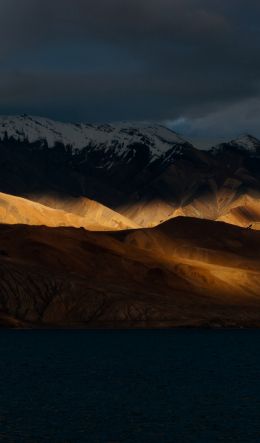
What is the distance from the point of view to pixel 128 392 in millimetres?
90562

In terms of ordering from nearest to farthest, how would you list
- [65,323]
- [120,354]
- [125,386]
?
[125,386], [120,354], [65,323]

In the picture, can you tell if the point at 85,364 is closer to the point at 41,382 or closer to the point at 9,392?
the point at 41,382

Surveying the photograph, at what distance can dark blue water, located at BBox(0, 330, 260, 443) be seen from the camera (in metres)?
69.9

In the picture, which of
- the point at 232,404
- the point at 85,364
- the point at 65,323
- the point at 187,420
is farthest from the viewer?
the point at 65,323

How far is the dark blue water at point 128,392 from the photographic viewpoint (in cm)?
6988

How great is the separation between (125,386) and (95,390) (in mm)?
4663

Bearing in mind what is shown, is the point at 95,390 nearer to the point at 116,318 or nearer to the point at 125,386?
the point at 125,386

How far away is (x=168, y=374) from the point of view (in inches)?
4242

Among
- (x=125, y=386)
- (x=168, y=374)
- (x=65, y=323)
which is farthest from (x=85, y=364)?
(x=65, y=323)

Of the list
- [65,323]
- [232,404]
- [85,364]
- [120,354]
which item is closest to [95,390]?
[232,404]

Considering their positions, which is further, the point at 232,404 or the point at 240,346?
the point at 240,346

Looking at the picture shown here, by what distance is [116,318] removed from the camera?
196750 mm

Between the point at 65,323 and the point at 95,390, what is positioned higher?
the point at 95,390

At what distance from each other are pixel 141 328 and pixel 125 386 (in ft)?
326
